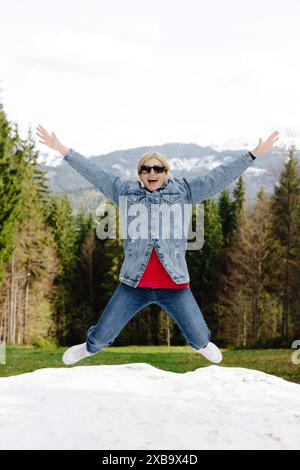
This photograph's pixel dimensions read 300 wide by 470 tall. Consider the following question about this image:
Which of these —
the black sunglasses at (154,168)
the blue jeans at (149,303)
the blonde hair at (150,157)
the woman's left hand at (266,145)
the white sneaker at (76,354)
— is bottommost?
the white sneaker at (76,354)

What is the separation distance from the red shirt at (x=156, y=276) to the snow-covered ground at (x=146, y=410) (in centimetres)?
234

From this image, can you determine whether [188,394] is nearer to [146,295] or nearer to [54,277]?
[146,295]

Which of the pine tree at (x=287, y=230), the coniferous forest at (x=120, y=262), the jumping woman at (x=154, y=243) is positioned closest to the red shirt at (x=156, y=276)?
the jumping woman at (x=154, y=243)

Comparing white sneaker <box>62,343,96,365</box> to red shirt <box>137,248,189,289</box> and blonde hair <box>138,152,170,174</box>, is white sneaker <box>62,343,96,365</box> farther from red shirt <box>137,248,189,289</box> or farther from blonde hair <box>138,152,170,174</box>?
blonde hair <box>138,152,170,174</box>

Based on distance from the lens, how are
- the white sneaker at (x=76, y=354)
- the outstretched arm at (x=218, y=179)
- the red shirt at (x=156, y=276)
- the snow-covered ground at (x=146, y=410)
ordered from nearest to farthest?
the red shirt at (x=156, y=276)
the outstretched arm at (x=218, y=179)
the white sneaker at (x=76, y=354)
the snow-covered ground at (x=146, y=410)

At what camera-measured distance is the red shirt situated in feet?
17.5

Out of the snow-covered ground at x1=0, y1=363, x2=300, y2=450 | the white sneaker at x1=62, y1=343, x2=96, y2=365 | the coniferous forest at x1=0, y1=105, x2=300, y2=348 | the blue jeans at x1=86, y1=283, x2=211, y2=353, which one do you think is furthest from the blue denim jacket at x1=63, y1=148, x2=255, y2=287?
the coniferous forest at x1=0, y1=105, x2=300, y2=348

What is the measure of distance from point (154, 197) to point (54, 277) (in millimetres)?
36543

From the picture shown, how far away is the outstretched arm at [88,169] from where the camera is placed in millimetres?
5547

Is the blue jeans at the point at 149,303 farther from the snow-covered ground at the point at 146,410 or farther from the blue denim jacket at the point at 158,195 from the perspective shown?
the snow-covered ground at the point at 146,410

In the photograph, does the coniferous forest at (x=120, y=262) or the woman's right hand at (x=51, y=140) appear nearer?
the woman's right hand at (x=51, y=140)

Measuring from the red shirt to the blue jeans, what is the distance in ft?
→ 0.18

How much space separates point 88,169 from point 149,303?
131cm

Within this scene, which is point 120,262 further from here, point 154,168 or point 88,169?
point 154,168
